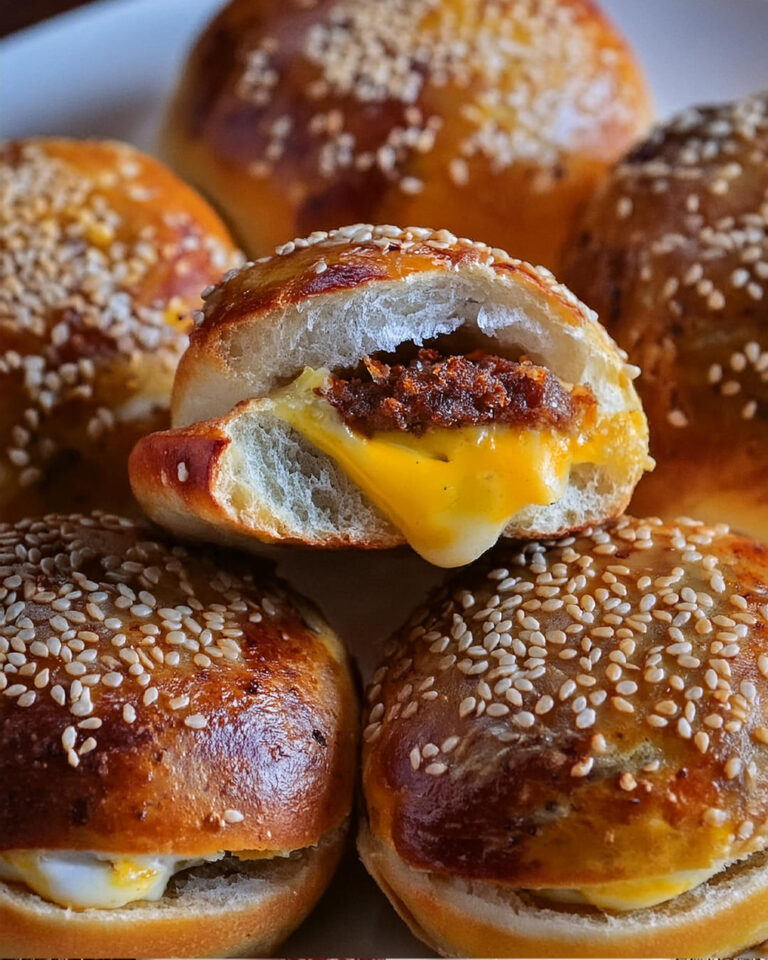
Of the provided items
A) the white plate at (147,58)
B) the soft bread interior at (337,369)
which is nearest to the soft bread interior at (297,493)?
the soft bread interior at (337,369)

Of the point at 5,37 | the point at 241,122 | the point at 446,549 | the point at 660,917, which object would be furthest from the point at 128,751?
the point at 5,37

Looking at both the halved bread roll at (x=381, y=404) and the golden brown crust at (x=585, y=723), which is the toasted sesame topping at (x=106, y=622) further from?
the golden brown crust at (x=585, y=723)

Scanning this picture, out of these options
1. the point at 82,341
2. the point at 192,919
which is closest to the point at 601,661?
the point at 192,919

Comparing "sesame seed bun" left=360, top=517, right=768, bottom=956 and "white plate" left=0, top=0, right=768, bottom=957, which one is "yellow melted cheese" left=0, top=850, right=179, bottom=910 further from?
"white plate" left=0, top=0, right=768, bottom=957

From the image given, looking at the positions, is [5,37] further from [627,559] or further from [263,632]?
[627,559]

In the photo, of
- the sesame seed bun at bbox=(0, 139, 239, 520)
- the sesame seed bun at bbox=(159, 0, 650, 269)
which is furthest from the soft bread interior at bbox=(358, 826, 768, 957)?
the sesame seed bun at bbox=(159, 0, 650, 269)
